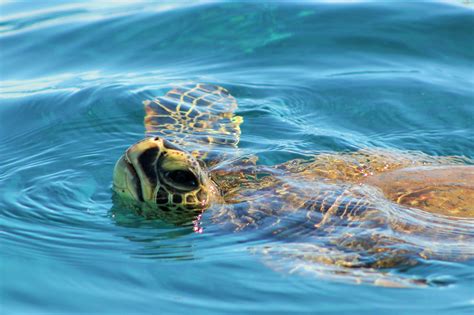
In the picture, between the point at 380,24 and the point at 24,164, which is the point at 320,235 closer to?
the point at 24,164

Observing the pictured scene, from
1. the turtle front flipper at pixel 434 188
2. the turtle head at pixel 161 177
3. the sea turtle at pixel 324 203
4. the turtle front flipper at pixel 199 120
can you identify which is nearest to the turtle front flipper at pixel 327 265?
the sea turtle at pixel 324 203

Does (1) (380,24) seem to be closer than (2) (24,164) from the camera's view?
No

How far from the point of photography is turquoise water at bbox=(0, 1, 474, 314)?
4.20m

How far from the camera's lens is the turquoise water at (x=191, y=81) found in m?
4.20

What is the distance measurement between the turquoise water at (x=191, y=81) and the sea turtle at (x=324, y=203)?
0.13 metres

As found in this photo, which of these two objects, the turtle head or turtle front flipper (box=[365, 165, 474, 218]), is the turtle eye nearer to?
the turtle head

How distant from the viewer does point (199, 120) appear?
685cm

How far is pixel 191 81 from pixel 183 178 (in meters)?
3.38

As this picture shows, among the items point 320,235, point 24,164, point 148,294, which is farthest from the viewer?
point 24,164

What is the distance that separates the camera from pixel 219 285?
14.0 feet

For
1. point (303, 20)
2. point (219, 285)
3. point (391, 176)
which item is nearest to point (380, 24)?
point (303, 20)

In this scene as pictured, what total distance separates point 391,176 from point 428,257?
3.58 feet

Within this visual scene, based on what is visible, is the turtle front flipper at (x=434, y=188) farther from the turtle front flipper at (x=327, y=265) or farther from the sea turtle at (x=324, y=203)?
the turtle front flipper at (x=327, y=265)

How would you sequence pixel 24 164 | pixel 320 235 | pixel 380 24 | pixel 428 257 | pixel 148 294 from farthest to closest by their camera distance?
pixel 380 24, pixel 24 164, pixel 320 235, pixel 428 257, pixel 148 294
